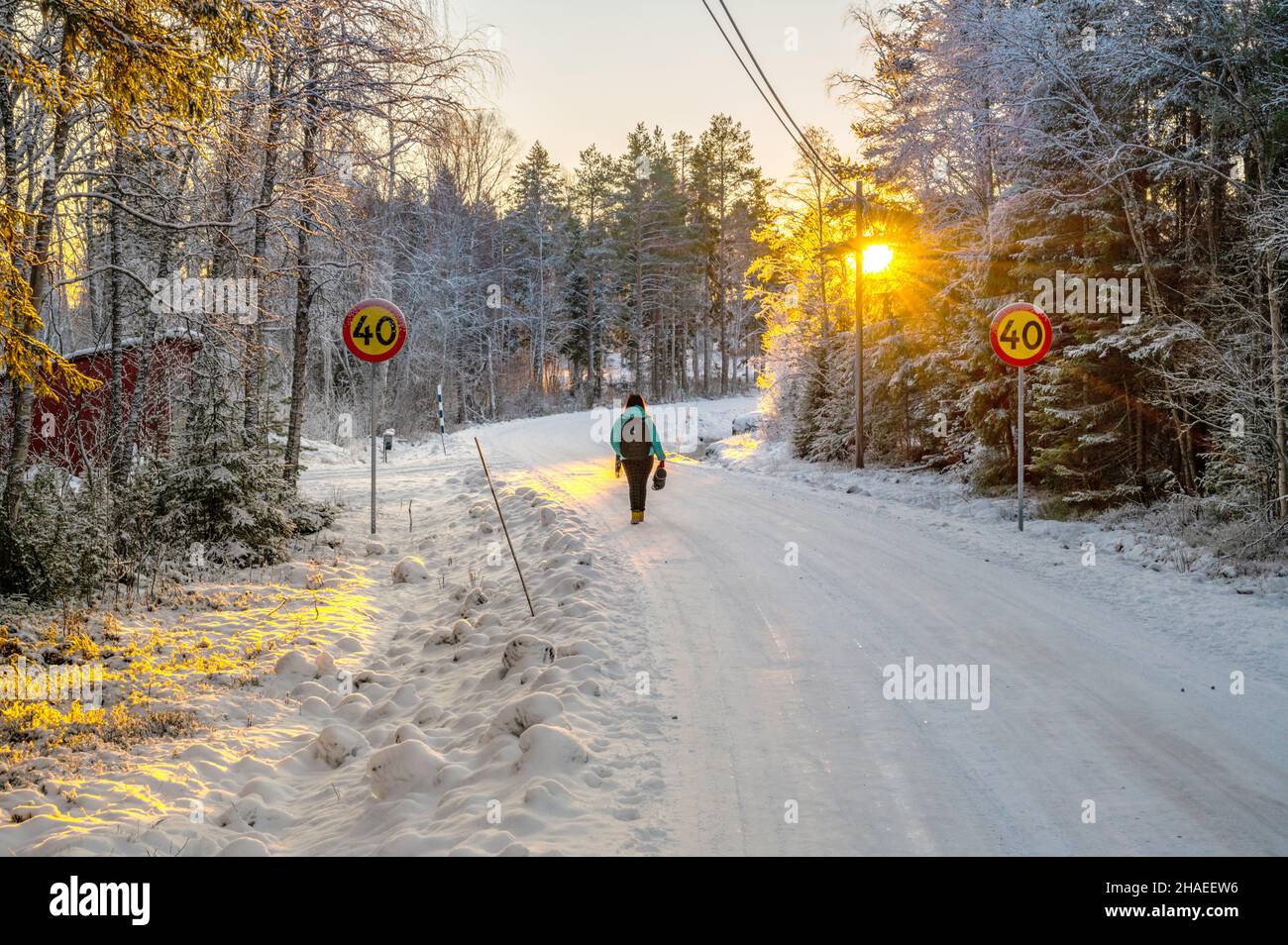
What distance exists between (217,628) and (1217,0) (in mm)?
14764

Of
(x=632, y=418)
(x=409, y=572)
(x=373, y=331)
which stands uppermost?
(x=373, y=331)

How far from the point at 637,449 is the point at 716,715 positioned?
23.3 ft

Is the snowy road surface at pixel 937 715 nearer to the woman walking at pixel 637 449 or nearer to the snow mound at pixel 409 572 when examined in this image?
the woman walking at pixel 637 449

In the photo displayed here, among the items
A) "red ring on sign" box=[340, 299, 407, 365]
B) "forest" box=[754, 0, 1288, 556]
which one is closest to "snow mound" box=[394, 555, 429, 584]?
"red ring on sign" box=[340, 299, 407, 365]

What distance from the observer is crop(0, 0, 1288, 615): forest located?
7.49 m

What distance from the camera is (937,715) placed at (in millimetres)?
5344

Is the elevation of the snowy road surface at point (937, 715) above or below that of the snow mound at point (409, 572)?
below

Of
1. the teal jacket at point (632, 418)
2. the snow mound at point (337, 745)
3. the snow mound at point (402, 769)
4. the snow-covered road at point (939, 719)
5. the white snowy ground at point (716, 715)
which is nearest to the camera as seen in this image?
the snow-covered road at point (939, 719)

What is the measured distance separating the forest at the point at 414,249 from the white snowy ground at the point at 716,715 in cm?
209

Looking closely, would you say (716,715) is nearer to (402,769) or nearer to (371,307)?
(402,769)

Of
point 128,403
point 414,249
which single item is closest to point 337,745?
point 414,249

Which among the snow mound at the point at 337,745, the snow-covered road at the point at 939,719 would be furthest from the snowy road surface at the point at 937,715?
the snow mound at the point at 337,745

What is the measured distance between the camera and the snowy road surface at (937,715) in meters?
3.96
